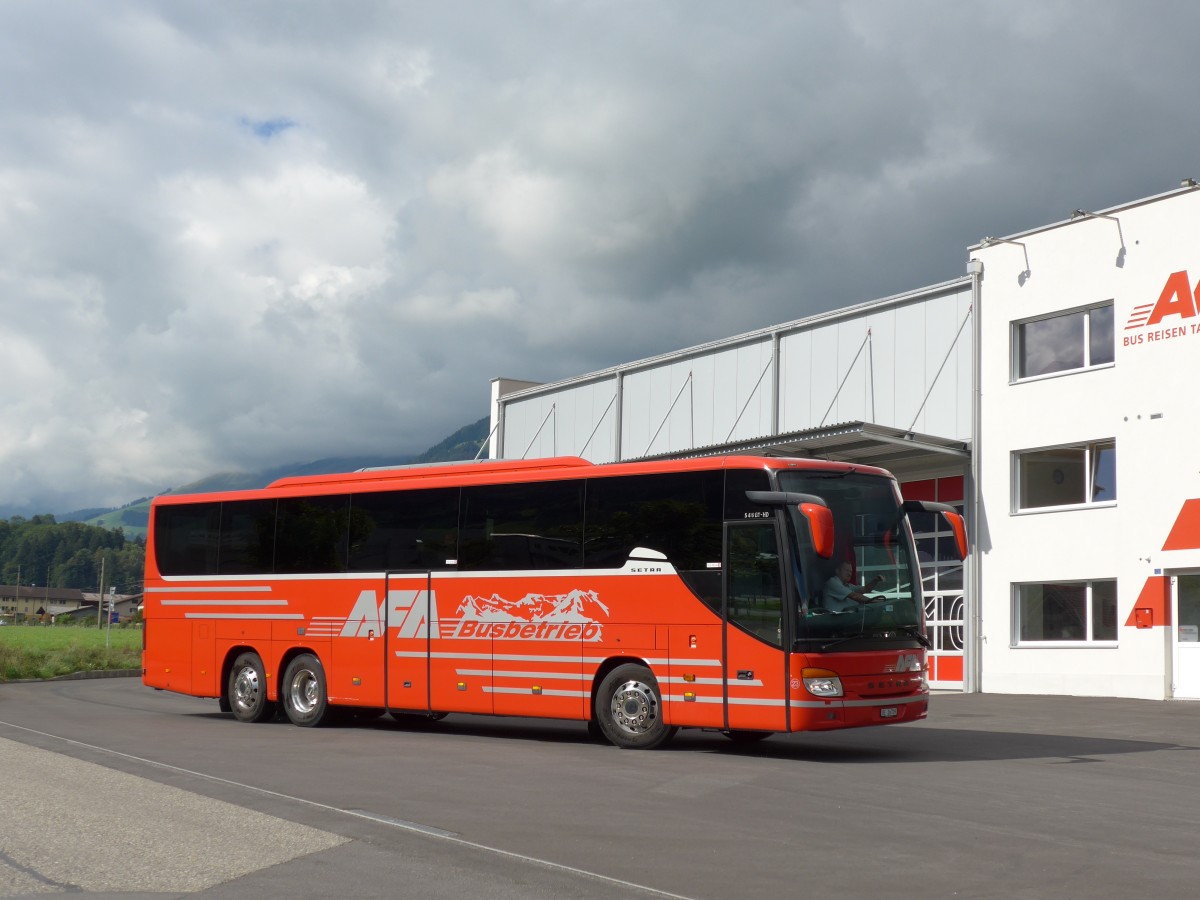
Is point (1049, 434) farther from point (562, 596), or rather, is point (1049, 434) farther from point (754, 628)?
point (754, 628)

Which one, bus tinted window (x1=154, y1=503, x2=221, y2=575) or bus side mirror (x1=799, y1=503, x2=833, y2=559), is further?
bus tinted window (x1=154, y1=503, x2=221, y2=575)

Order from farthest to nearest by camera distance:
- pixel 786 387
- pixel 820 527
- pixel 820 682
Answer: pixel 786 387
pixel 820 682
pixel 820 527

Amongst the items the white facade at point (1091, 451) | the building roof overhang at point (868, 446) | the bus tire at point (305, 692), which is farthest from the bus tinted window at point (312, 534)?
the white facade at point (1091, 451)

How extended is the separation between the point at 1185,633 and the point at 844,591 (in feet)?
42.0

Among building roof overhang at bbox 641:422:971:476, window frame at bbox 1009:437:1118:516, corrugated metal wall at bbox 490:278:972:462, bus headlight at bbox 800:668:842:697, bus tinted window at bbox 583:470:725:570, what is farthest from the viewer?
corrugated metal wall at bbox 490:278:972:462

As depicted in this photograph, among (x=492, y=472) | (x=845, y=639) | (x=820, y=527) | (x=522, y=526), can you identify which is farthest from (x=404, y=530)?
(x=820, y=527)

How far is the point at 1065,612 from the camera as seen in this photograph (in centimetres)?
2619

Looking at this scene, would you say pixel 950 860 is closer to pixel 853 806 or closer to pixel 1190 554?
pixel 853 806

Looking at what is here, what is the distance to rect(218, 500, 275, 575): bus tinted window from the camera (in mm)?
19250

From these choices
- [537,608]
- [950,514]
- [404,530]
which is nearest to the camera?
[950,514]

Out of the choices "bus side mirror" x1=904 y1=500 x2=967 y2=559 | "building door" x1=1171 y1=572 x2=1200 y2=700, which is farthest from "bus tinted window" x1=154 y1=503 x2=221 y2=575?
"building door" x1=1171 y1=572 x2=1200 y2=700

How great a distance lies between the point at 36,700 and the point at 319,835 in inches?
776

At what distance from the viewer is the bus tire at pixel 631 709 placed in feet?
48.8

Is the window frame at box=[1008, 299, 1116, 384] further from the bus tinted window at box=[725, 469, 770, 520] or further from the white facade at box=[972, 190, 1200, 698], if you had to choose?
the bus tinted window at box=[725, 469, 770, 520]
